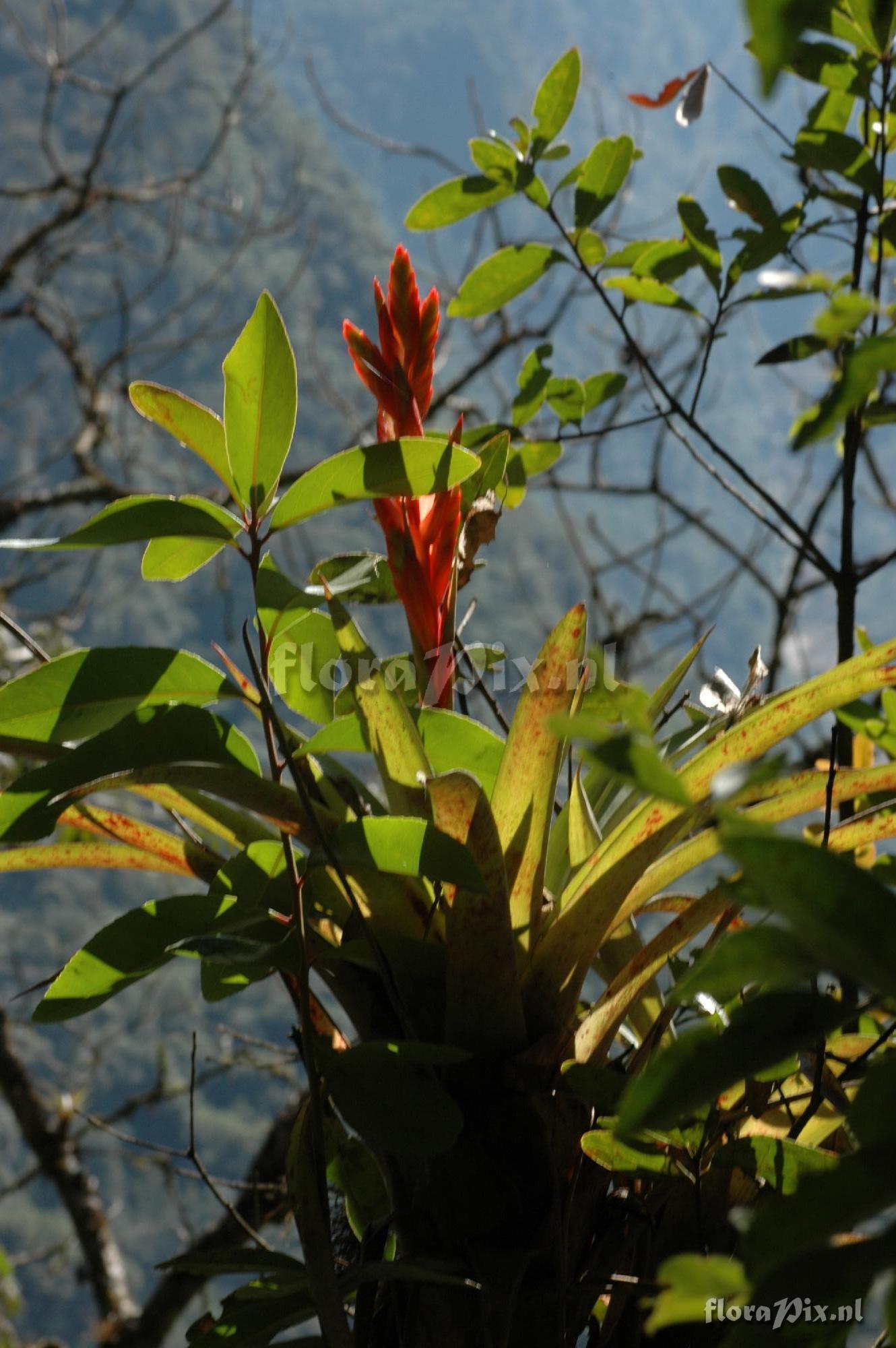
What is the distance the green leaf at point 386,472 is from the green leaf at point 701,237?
0.39m

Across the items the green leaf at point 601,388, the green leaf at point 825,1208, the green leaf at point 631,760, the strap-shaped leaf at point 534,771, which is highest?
the green leaf at point 601,388

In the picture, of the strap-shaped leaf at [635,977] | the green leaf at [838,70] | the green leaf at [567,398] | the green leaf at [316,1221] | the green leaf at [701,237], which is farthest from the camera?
the green leaf at [567,398]

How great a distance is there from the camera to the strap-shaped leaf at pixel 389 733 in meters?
0.43

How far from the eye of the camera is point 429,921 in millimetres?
456

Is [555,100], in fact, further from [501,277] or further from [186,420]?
[186,420]

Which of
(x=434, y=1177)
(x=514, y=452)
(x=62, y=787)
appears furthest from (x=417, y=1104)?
(x=514, y=452)

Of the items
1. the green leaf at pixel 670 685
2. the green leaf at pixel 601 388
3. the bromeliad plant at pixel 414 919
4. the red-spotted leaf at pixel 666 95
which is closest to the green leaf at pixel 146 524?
the bromeliad plant at pixel 414 919

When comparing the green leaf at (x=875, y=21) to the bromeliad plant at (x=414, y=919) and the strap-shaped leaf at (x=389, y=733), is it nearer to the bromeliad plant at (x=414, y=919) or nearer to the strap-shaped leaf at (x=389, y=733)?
the bromeliad plant at (x=414, y=919)

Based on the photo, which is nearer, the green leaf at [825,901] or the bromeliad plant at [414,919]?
the green leaf at [825,901]

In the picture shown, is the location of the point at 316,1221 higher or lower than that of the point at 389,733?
lower

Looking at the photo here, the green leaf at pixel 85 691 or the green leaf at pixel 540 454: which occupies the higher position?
the green leaf at pixel 540 454

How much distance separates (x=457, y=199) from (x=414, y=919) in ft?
1.70

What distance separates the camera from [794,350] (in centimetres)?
66

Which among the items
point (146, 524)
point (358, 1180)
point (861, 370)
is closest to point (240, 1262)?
point (358, 1180)
